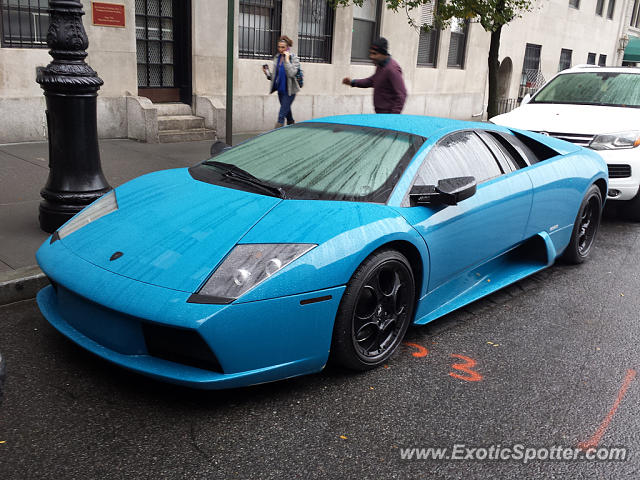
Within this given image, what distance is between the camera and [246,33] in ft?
41.4

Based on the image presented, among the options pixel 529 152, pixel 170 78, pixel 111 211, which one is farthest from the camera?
pixel 170 78

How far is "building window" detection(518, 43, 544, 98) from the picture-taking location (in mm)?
24250

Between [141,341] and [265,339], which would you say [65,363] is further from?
[265,339]

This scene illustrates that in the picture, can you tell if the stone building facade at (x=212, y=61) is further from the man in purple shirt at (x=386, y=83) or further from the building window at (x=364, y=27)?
the man in purple shirt at (x=386, y=83)

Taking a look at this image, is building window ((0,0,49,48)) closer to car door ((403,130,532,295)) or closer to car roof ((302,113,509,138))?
car roof ((302,113,509,138))

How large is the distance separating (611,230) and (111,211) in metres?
5.81

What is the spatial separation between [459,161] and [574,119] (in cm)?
427

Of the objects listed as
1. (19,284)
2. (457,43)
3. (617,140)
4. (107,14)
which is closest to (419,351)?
(19,284)

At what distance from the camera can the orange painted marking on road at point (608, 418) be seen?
9.52 feet

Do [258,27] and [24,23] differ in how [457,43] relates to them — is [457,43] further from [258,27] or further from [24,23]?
[24,23]

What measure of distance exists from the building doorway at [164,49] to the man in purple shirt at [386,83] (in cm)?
568

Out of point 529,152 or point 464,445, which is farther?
point 529,152

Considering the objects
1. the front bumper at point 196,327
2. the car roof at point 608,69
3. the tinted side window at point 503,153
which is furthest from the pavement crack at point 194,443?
the car roof at point 608,69

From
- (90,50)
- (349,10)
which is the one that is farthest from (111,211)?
(349,10)
